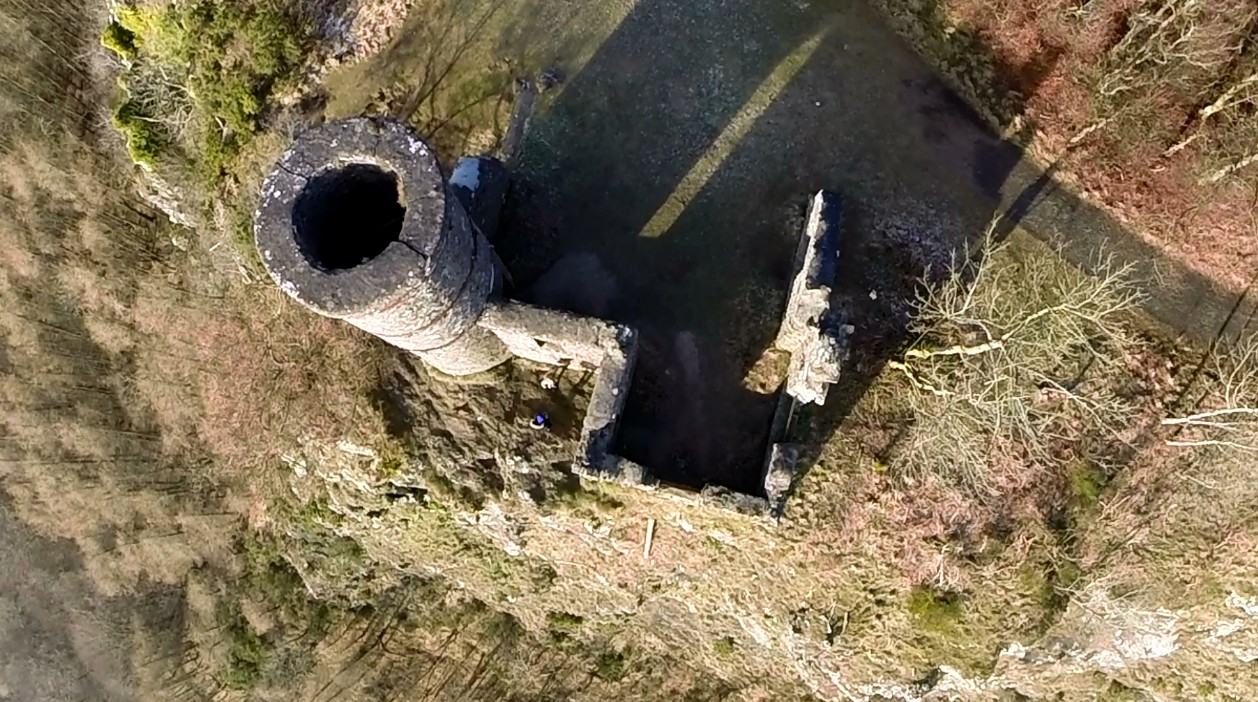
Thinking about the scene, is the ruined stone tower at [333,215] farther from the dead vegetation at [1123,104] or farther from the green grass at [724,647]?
the green grass at [724,647]

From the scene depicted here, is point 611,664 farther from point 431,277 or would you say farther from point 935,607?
point 431,277

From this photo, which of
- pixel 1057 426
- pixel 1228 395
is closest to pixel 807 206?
pixel 1057 426

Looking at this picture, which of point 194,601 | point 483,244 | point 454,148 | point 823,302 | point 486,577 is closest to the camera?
point 483,244

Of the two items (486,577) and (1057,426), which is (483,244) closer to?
(486,577)

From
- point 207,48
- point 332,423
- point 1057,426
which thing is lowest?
point 332,423

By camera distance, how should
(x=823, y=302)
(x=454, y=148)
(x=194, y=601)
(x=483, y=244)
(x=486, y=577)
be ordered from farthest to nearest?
(x=194, y=601) < (x=486, y=577) < (x=454, y=148) < (x=823, y=302) < (x=483, y=244)

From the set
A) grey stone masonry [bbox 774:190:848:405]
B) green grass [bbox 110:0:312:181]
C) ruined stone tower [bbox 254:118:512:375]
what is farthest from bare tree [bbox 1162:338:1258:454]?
green grass [bbox 110:0:312:181]

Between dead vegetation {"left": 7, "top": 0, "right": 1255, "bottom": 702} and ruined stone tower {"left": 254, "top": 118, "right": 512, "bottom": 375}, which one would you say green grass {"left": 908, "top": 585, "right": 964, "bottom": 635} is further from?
ruined stone tower {"left": 254, "top": 118, "right": 512, "bottom": 375}

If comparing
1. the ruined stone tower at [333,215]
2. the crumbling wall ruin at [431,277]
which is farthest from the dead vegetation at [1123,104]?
the ruined stone tower at [333,215]
